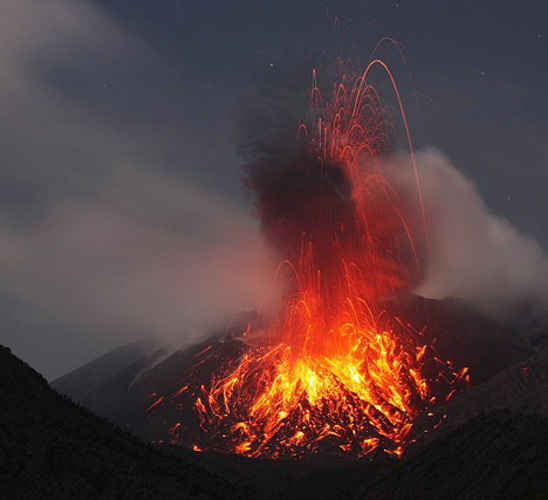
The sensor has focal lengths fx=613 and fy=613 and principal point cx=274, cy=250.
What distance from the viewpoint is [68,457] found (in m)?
54.3

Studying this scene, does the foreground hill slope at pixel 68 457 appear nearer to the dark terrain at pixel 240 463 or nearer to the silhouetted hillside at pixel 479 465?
the dark terrain at pixel 240 463

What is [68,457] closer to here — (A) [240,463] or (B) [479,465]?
(B) [479,465]

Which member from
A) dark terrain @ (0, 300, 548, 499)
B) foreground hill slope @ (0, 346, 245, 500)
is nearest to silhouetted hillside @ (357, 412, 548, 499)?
dark terrain @ (0, 300, 548, 499)

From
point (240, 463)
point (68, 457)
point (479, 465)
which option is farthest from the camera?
point (240, 463)

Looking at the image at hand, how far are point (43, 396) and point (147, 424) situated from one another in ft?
426

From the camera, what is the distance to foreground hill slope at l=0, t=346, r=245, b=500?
48219 millimetres

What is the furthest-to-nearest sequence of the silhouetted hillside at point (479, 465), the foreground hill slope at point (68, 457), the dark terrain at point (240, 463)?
the silhouetted hillside at point (479, 465), the dark terrain at point (240, 463), the foreground hill slope at point (68, 457)

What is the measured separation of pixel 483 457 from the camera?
4567 inches

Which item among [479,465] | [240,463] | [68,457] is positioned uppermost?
[68,457]

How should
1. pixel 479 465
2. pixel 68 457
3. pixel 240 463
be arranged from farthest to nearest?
pixel 240 463, pixel 479 465, pixel 68 457

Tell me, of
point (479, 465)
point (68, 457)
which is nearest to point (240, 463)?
point (479, 465)

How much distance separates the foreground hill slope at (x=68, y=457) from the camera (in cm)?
4822

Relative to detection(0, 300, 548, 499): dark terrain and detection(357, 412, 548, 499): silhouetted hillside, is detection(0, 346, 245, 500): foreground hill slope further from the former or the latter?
detection(357, 412, 548, 499): silhouetted hillside

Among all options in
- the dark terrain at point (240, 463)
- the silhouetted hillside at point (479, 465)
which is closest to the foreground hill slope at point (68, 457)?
the dark terrain at point (240, 463)
